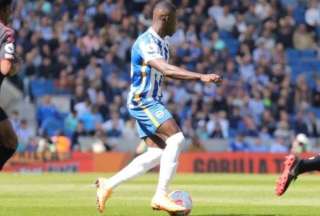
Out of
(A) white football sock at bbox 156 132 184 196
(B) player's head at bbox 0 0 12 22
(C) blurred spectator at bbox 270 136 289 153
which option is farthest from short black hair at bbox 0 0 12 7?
(C) blurred spectator at bbox 270 136 289 153

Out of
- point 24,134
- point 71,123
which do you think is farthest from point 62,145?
point 24,134

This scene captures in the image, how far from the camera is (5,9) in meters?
10.5

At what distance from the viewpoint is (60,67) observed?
28578 mm

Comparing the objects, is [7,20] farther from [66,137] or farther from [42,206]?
[66,137]

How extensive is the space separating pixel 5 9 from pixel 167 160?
2412mm

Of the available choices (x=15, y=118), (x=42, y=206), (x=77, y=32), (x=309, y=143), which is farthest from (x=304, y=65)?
(x=42, y=206)

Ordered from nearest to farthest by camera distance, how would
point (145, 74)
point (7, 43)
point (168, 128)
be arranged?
point (7, 43) < point (168, 128) < point (145, 74)

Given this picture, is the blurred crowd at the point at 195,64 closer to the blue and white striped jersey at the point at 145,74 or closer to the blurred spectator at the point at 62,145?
the blurred spectator at the point at 62,145

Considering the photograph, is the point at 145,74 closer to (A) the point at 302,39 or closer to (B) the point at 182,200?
(B) the point at 182,200

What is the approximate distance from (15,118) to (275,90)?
760cm

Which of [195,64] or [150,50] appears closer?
[150,50]

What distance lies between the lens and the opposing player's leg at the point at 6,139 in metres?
10.7

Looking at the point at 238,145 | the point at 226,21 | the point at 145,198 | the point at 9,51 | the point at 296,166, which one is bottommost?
the point at 238,145

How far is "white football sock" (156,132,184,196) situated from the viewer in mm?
10867
